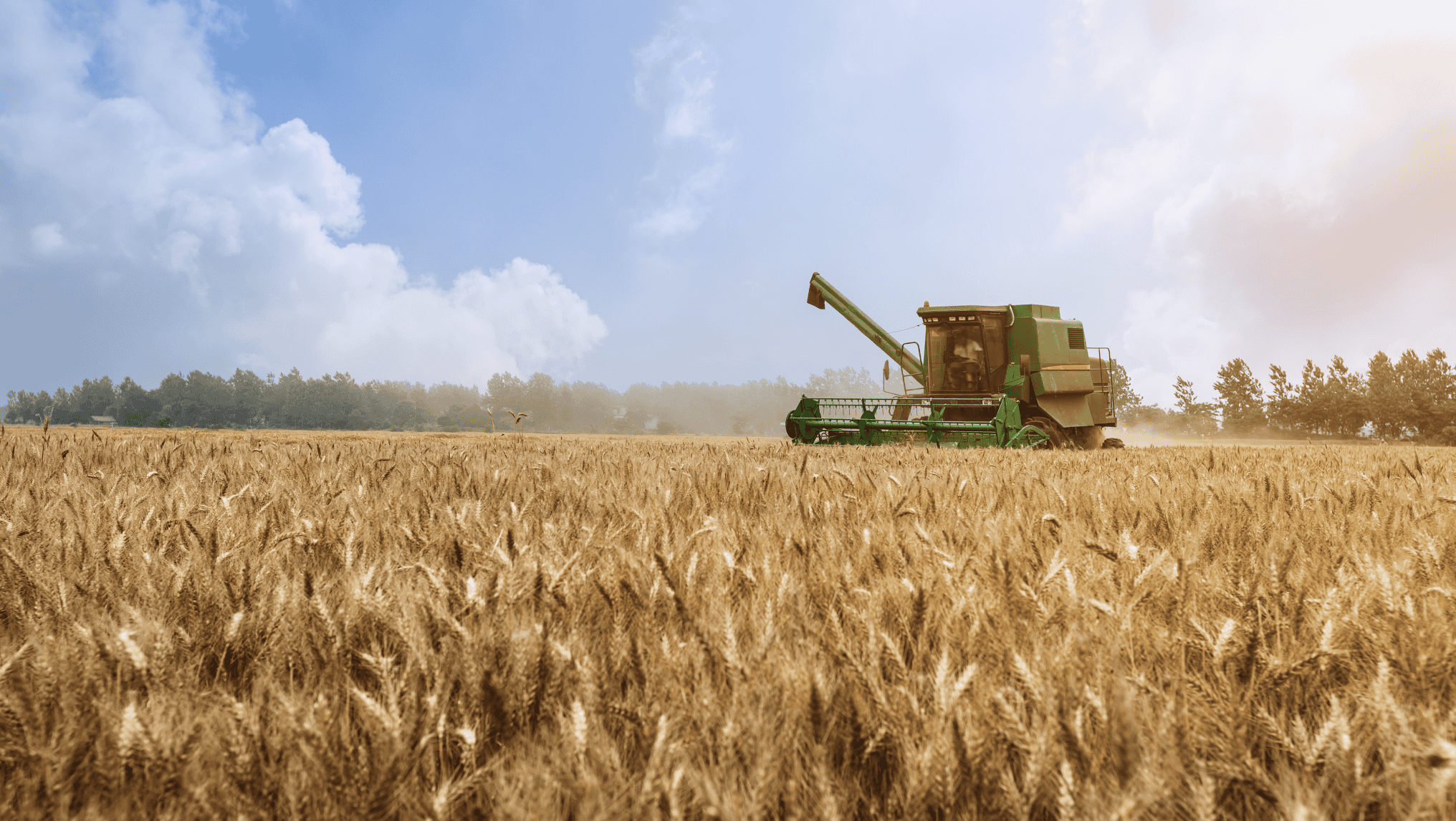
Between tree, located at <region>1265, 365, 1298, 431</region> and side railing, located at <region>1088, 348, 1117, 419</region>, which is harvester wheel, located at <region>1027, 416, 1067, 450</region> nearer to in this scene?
side railing, located at <region>1088, 348, 1117, 419</region>

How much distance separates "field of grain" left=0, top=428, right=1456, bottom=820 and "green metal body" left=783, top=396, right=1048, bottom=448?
26.5 feet

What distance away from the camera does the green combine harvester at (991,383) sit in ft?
41.0

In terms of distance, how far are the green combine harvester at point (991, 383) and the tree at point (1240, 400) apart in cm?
6134

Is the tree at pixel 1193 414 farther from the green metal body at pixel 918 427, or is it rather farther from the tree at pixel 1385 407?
the green metal body at pixel 918 427

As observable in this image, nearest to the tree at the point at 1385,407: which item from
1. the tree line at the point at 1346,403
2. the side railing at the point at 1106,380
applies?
the tree line at the point at 1346,403

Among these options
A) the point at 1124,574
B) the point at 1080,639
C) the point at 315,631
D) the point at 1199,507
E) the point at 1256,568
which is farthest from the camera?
the point at 1199,507

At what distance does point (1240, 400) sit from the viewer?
209 ft

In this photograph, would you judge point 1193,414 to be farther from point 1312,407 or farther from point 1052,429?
point 1052,429

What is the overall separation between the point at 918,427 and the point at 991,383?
10.9 feet

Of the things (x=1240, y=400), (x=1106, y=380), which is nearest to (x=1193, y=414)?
(x=1240, y=400)

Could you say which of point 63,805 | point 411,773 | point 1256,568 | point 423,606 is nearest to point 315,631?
point 423,606

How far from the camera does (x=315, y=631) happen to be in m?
1.39

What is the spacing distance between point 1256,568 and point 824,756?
1.83m

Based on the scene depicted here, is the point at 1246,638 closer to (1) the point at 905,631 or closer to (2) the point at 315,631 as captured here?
(1) the point at 905,631
